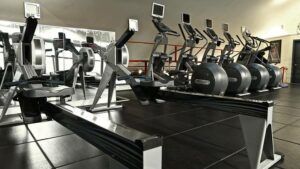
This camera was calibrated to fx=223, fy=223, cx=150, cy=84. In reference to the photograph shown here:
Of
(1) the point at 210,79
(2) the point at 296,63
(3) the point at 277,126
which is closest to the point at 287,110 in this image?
(3) the point at 277,126

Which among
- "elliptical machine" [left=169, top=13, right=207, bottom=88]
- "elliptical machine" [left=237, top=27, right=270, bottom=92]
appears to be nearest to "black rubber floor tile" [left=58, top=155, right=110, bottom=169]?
"elliptical machine" [left=169, top=13, right=207, bottom=88]

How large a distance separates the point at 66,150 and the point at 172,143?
3.39ft

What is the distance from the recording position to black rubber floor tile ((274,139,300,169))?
5.99 ft

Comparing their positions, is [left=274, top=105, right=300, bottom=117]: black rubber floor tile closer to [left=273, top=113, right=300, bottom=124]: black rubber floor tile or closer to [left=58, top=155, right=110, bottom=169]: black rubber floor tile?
[left=273, top=113, right=300, bottom=124]: black rubber floor tile

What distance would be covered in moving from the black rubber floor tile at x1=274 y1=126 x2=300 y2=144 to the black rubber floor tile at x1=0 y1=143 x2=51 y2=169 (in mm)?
2425

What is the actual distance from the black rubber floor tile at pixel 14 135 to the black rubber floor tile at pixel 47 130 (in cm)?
8

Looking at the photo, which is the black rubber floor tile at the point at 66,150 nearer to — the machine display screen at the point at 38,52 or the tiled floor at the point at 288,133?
the machine display screen at the point at 38,52

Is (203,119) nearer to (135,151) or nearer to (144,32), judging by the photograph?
(135,151)

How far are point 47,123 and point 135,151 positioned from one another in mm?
2508

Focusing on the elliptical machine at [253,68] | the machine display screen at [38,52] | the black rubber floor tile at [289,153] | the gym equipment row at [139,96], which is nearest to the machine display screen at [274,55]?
the elliptical machine at [253,68]

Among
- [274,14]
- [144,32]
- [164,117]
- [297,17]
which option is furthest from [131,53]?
[297,17]

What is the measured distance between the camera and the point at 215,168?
5.77 feet

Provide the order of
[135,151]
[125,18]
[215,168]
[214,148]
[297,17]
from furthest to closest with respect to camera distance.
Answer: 1. [297,17]
2. [125,18]
3. [214,148]
4. [215,168]
5. [135,151]

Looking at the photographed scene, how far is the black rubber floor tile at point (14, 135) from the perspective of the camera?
2.31 metres
